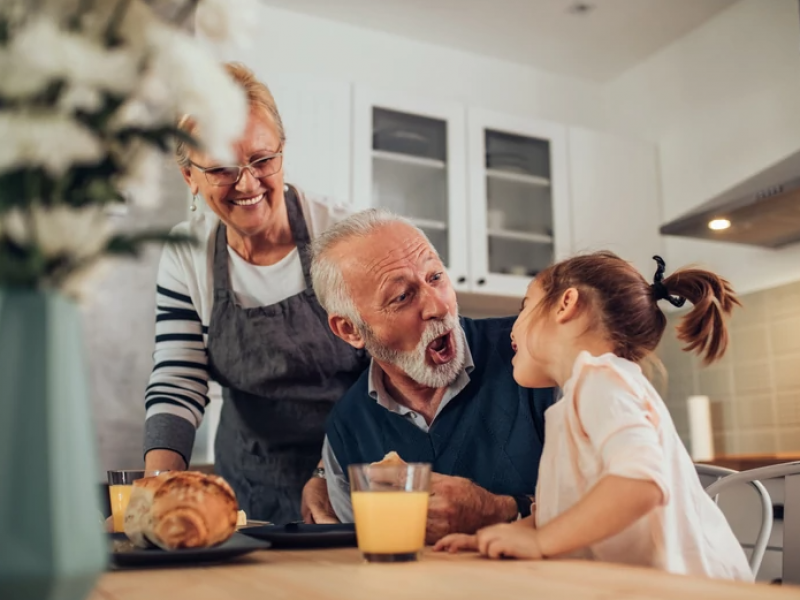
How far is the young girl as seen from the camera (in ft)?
2.76

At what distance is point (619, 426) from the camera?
90 centimetres

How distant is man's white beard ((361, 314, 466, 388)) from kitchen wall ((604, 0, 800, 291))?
6.95 ft

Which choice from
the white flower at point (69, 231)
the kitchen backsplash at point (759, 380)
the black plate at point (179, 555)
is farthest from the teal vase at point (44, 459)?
the kitchen backsplash at point (759, 380)

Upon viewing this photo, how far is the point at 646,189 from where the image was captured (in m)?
3.87

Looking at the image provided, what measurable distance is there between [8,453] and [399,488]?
0.45 m

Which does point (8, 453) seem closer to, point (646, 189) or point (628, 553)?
point (628, 553)

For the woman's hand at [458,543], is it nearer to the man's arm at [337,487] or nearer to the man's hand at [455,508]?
the man's hand at [455,508]

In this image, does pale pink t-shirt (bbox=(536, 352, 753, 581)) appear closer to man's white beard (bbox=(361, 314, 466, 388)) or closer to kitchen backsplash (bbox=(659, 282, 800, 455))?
man's white beard (bbox=(361, 314, 466, 388))

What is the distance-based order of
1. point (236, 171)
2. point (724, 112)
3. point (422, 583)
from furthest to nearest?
point (724, 112)
point (236, 171)
point (422, 583)

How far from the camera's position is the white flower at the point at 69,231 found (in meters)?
0.46

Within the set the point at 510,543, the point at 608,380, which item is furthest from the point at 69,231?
the point at 608,380

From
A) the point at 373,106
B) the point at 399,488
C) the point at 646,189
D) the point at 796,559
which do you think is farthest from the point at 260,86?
the point at 646,189

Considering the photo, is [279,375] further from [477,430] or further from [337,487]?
[477,430]

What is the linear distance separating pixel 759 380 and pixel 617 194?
107 centimetres
